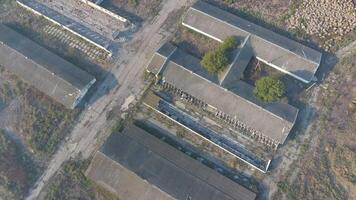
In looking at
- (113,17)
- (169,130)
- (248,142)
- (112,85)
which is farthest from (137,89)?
(248,142)

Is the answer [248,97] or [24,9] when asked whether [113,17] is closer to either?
[24,9]

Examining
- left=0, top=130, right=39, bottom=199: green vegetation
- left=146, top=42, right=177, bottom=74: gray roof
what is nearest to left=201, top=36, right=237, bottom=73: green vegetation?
left=146, top=42, right=177, bottom=74: gray roof

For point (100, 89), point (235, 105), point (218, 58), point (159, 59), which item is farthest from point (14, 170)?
point (218, 58)

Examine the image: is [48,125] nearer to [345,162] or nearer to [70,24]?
[70,24]

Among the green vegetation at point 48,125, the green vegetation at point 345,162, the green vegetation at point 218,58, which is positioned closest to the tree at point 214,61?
the green vegetation at point 218,58

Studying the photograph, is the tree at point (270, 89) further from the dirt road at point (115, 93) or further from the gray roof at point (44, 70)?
the gray roof at point (44, 70)

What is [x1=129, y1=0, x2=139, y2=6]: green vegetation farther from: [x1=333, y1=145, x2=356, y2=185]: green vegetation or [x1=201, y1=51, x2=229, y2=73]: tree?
[x1=333, y1=145, x2=356, y2=185]: green vegetation

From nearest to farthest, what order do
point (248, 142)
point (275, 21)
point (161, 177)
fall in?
point (161, 177) < point (248, 142) < point (275, 21)
